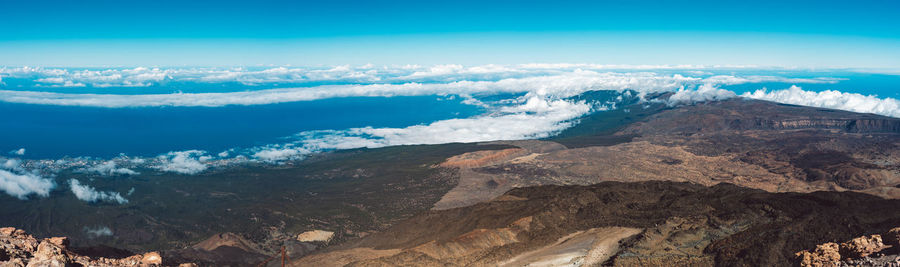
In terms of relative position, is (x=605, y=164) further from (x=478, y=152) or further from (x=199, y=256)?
(x=199, y=256)

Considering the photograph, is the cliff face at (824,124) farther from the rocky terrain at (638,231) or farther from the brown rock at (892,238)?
Answer: the brown rock at (892,238)

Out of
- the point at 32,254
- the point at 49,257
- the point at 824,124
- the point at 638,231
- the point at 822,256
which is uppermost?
the point at 49,257

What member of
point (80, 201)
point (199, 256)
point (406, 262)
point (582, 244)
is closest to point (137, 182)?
point (80, 201)

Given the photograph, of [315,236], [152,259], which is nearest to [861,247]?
[152,259]

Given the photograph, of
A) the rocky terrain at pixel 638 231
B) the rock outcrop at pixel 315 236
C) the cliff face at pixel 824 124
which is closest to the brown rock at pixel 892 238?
the rocky terrain at pixel 638 231

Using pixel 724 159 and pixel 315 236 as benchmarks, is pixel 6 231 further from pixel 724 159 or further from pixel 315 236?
pixel 724 159

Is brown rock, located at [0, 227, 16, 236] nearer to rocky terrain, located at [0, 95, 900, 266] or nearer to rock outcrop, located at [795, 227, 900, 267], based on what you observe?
rocky terrain, located at [0, 95, 900, 266]
